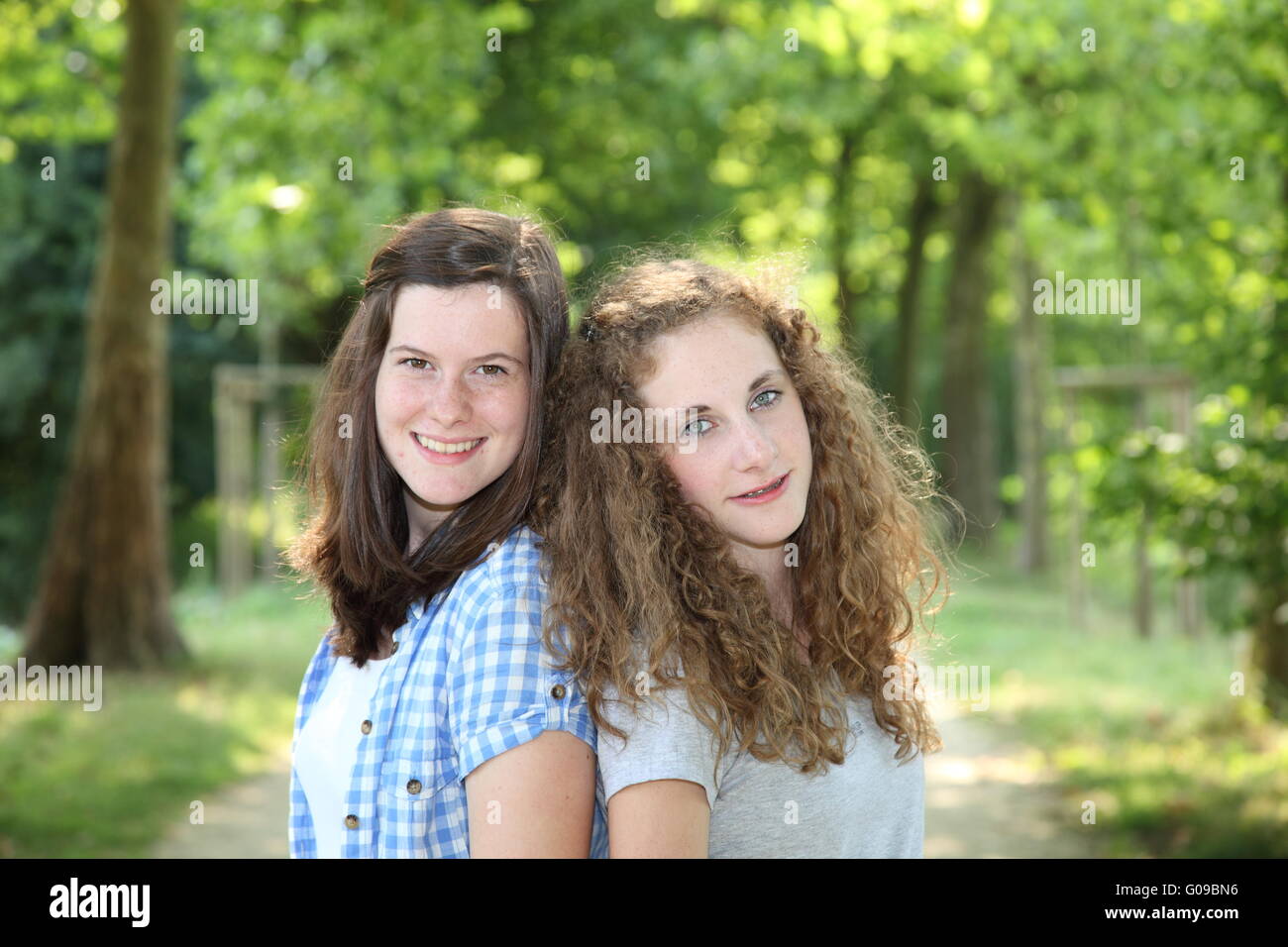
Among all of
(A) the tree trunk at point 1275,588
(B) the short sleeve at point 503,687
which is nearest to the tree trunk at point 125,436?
(A) the tree trunk at point 1275,588

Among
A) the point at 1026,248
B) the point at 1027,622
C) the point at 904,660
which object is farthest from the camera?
the point at 1026,248

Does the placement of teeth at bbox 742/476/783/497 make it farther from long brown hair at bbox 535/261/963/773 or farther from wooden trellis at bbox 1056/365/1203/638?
wooden trellis at bbox 1056/365/1203/638

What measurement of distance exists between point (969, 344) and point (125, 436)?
1420 centimetres

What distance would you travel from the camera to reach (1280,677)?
8172 millimetres

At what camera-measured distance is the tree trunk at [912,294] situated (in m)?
22.2

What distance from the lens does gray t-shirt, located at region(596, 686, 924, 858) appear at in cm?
203

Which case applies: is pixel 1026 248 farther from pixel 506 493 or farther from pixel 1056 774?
pixel 506 493

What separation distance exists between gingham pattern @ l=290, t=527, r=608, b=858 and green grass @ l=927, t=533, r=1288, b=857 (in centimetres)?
111

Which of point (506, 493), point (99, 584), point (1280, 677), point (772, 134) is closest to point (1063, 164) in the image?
point (1280, 677)

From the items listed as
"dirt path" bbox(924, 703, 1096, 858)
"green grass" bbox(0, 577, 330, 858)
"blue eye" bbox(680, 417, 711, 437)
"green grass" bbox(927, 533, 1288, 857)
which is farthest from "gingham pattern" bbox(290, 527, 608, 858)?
"dirt path" bbox(924, 703, 1096, 858)

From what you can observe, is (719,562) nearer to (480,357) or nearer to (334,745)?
(480,357)

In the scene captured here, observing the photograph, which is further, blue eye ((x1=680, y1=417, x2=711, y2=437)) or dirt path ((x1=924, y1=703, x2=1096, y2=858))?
dirt path ((x1=924, y1=703, x2=1096, y2=858))

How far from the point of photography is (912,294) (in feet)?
73.5

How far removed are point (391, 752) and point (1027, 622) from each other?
13285mm
